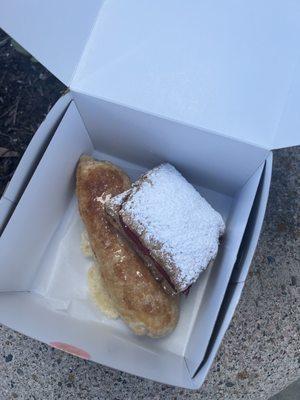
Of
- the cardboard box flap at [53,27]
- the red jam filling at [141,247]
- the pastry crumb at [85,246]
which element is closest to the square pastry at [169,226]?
the red jam filling at [141,247]

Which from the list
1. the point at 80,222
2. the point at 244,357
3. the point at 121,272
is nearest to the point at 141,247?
the point at 121,272

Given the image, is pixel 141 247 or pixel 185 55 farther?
pixel 141 247

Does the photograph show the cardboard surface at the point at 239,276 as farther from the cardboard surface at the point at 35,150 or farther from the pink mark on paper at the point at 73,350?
the cardboard surface at the point at 35,150

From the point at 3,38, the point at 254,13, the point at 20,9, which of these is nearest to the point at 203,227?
the point at 254,13

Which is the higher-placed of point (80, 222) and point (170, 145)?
point (170, 145)

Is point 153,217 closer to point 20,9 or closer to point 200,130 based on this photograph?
point 200,130

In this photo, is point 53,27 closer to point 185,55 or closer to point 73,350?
point 185,55
